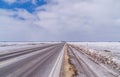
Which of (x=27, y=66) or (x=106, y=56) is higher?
(x=27, y=66)

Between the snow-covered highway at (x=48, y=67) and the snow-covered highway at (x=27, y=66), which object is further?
the snow-covered highway at (x=48, y=67)

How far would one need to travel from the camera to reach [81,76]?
44.4 feet

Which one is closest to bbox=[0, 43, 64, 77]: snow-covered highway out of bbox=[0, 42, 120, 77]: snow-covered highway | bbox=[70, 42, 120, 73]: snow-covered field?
bbox=[0, 42, 120, 77]: snow-covered highway

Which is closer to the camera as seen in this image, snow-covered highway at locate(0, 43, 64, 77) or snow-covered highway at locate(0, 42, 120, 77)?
snow-covered highway at locate(0, 43, 64, 77)

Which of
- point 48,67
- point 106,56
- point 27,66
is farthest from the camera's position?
point 106,56

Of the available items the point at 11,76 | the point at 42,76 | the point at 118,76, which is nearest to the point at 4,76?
the point at 11,76

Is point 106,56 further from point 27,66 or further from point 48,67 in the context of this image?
point 27,66

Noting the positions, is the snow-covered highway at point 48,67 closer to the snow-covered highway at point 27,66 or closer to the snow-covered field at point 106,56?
the snow-covered highway at point 27,66

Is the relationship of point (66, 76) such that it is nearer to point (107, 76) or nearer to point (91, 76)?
point (91, 76)

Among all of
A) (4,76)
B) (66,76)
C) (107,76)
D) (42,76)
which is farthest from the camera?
(107,76)

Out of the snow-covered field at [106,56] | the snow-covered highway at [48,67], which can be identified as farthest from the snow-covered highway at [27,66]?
the snow-covered field at [106,56]

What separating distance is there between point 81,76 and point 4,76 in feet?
16.4

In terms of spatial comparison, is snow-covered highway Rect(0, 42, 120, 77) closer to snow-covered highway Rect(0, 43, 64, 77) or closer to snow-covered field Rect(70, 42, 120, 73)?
snow-covered highway Rect(0, 43, 64, 77)

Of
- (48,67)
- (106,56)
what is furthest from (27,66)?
(106,56)
